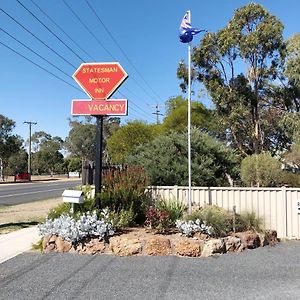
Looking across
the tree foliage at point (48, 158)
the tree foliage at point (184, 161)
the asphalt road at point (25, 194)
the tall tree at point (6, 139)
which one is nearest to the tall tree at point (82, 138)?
the tree foliage at point (48, 158)

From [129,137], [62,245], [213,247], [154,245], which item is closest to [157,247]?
[154,245]

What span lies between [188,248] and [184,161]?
18.8ft

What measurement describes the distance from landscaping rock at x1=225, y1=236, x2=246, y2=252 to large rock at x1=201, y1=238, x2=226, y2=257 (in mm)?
154

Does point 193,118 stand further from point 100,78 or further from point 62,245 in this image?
point 62,245

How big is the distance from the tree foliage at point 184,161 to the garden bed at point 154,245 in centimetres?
460

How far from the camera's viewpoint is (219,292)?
218 inches

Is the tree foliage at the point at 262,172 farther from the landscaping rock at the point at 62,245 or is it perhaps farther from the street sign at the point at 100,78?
the landscaping rock at the point at 62,245

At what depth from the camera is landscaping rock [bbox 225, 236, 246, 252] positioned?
802 centimetres

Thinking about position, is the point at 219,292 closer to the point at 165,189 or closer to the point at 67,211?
the point at 67,211

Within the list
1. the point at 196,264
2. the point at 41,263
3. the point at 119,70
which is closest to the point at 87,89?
the point at 119,70

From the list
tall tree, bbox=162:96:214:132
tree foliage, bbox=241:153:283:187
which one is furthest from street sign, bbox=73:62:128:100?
tall tree, bbox=162:96:214:132

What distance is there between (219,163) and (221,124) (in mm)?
13211

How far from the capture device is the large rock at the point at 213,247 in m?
7.71

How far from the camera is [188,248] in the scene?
7695mm
